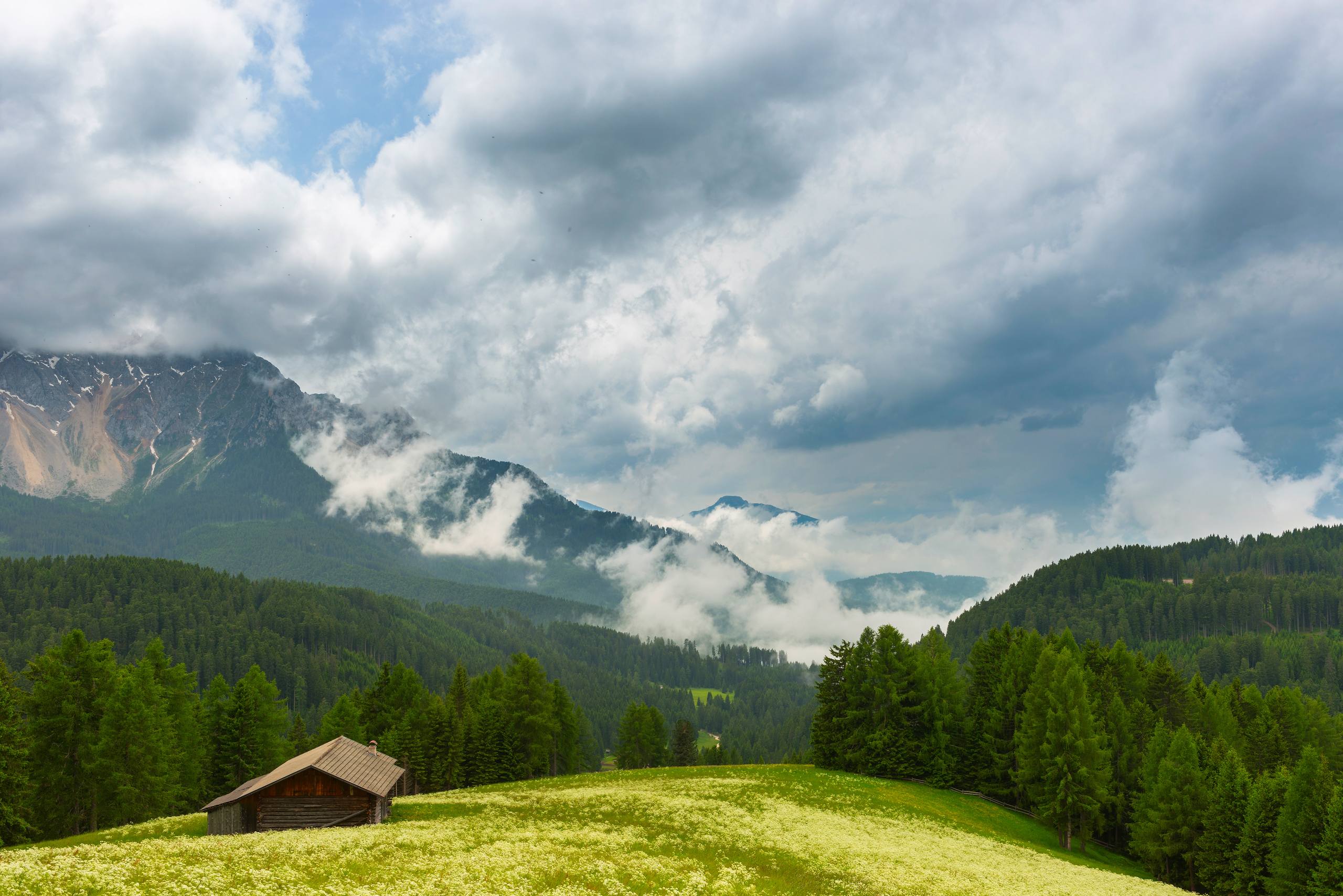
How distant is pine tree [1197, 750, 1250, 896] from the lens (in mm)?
56219

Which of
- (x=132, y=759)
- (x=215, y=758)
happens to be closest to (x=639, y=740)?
(x=215, y=758)

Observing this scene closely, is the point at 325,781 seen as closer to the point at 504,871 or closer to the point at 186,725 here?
the point at 504,871

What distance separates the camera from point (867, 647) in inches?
3329

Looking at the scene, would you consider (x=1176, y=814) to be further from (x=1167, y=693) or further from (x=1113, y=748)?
(x=1167, y=693)

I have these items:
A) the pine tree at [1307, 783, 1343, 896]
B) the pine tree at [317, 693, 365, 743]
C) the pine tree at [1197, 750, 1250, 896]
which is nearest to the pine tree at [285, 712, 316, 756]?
the pine tree at [317, 693, 365, 743]

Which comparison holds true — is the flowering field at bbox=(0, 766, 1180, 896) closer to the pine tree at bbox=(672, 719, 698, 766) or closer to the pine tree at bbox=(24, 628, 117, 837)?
the pine tree at bbox=(24, 628, 117, 837)

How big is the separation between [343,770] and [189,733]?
35.7m

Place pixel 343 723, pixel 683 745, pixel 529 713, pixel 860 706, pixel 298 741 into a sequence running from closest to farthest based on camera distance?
pixel 860 706 → pixel 343 723 → pixel 298 741 → pixel 529 713 → pixel 683 745

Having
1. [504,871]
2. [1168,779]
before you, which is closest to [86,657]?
[504,871]

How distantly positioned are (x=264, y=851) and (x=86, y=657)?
41.7 meters

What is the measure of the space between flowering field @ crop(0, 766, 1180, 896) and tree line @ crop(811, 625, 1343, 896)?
6313mm

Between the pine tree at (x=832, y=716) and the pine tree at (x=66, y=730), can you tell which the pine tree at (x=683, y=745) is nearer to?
the pine tree at (x=832, y=716)

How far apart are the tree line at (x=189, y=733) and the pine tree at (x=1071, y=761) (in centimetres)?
5792

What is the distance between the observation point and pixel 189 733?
73.8m
